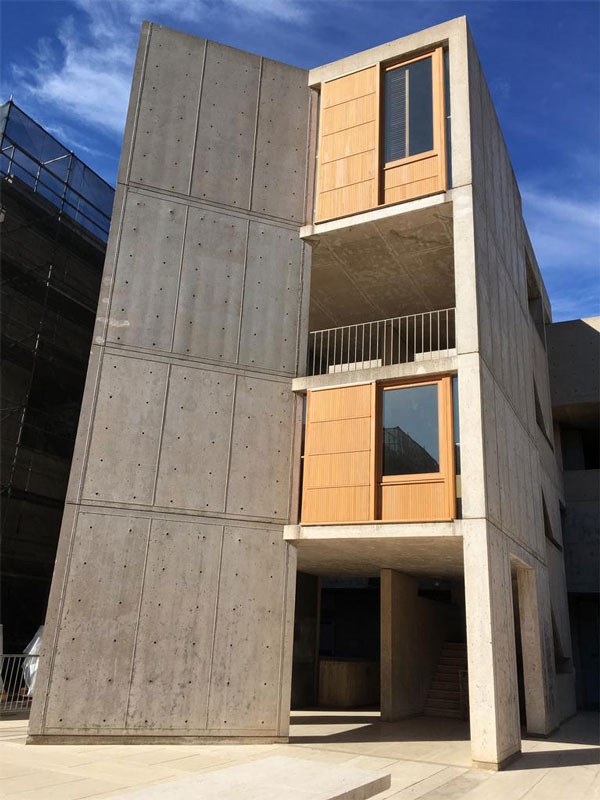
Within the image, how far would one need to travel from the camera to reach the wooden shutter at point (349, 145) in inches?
551

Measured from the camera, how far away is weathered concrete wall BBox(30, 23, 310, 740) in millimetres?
10938

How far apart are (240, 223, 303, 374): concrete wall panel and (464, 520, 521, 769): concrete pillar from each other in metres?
5.18

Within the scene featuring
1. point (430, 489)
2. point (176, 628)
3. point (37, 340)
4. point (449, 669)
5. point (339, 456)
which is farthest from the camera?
point (449, 669)

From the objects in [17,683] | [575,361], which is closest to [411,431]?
[17,683]

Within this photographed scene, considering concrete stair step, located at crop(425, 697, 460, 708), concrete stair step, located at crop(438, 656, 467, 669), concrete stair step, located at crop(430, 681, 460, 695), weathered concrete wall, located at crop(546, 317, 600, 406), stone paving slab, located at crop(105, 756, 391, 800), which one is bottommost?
concrete stair step, located at crop(425, 697, 460, 708)

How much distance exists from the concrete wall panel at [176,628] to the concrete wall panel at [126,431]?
0.90 metres

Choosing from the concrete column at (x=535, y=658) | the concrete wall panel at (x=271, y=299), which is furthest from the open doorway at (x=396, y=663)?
the concrete wall panel at (x=271, y=299)

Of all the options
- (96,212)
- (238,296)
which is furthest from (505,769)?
(96,212)

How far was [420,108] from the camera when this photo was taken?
14055 millimetres

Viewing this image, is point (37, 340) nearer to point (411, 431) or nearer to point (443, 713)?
point (411, 431)

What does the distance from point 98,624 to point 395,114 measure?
1182 centimetres

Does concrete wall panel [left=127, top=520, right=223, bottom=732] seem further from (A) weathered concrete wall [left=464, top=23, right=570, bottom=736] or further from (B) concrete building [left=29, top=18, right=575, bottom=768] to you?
(A) weathered concrete wall [left=464, top=23, right=570, bottom=736]

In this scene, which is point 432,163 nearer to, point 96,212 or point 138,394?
point 138,394

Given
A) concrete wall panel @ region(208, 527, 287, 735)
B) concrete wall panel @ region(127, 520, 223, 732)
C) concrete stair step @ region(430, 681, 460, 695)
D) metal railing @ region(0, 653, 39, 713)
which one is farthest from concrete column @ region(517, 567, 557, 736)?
metal railing @ region(0, 653, 39, 713)
